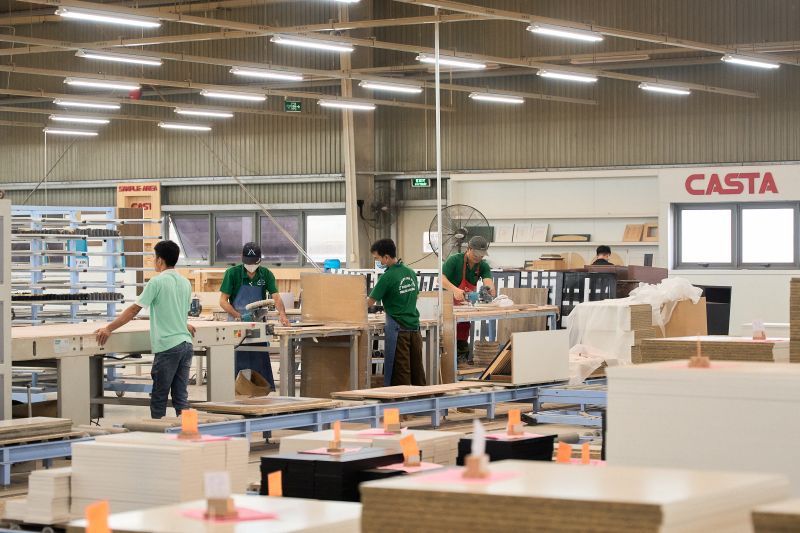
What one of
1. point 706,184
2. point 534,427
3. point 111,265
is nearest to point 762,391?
point 534,427

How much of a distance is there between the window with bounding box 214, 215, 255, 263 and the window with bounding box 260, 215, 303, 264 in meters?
0.37

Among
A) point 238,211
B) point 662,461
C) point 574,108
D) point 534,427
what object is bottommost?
point 534,427

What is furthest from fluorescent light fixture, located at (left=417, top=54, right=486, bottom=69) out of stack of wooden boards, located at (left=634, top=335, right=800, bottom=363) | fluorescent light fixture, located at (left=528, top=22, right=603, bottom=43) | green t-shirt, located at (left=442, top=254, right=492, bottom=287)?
stack of wooden boards, located at (left=634, top=335, right=800, bottom=363)

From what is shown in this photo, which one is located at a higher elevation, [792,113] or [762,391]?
[792,113]

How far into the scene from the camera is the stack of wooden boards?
19.2 ft

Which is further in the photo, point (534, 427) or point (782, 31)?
point (782, 31)

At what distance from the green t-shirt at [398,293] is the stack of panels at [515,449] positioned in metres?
6.30

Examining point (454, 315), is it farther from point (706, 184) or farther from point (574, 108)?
point (574, 108)

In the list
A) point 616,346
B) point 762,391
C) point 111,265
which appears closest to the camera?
point 762,391

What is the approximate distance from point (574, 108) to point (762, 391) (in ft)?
68.0

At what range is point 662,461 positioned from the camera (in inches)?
132

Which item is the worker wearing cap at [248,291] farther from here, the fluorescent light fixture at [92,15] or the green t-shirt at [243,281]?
the fluorescent light fixture at [92,15]

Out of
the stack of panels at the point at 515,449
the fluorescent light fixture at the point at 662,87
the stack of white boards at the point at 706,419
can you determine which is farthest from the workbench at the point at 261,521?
the fluorescent light fixture at the point at 662,87

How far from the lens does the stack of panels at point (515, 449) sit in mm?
4859
